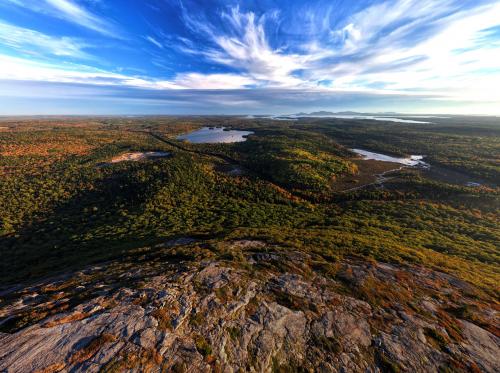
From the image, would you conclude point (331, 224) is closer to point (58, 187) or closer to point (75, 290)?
point (75, 290)

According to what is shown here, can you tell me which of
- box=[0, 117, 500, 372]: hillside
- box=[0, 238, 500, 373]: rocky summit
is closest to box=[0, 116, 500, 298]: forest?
box=[0, 117, 500, 372]: hillside

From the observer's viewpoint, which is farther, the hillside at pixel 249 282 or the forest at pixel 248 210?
the forest at pixel 248 210

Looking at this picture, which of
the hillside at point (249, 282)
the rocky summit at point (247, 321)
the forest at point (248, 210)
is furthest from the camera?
the forest at point (248, 210)

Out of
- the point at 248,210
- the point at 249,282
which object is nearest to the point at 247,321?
the point at 249,282

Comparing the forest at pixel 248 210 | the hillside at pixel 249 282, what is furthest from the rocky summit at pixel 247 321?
the forest at pixel 248 210

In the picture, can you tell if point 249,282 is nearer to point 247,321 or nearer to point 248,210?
point 247,321

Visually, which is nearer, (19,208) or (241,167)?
(19,208)

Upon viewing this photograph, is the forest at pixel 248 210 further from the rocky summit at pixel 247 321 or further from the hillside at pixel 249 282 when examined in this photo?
the rocky summit at pixel 247 321

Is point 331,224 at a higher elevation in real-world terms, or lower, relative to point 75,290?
lower

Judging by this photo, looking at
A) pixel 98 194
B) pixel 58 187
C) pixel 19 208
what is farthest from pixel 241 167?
pixel 19 208
